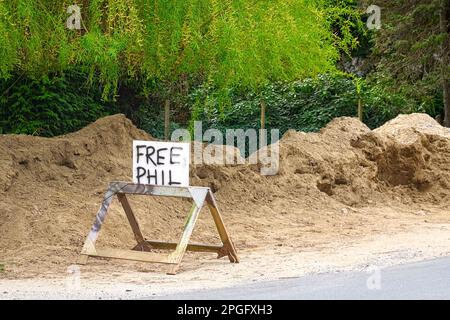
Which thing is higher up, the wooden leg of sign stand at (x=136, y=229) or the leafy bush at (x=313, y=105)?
the leafy bush at (x=313, y=105)

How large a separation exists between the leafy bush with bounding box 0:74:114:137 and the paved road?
8.60 metres

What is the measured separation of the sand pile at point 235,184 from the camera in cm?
1331

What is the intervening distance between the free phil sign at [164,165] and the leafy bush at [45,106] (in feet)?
21.8

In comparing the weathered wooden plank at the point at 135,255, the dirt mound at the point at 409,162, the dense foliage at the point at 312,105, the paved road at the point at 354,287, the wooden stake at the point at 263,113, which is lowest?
the paved road at the point at 354,287

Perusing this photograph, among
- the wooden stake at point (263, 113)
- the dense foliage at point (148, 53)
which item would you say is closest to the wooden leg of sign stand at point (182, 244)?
the dense foliage at point (148, 53)

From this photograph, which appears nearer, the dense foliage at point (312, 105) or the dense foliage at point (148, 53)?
the dense foliage at point (148, 53)

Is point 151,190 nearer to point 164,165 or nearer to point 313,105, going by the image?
point 164,165

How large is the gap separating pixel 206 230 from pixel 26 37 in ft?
11.7

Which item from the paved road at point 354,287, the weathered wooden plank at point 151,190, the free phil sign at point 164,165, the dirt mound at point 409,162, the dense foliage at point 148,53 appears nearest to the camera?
the paved road at point 354,287

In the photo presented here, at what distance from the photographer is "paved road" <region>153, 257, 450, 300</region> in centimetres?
938

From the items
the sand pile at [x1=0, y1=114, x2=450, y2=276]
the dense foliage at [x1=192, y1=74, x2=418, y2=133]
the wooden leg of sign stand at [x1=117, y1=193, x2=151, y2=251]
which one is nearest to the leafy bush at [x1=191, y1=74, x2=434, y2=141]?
the dense foliage at [x1=192, y1=74, x2=418, y2=133]

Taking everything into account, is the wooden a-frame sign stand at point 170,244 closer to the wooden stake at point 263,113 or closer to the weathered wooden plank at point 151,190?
the weathered wooden plank at point 151,190

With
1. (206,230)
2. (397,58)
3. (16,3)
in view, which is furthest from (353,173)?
(397,58)

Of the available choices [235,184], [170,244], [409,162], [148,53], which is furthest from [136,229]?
[409,162]
